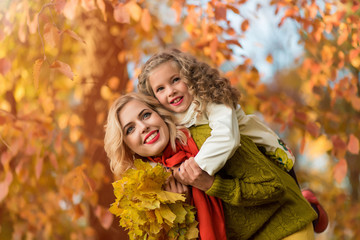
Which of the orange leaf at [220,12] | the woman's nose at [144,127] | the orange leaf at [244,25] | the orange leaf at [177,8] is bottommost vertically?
the orange leaf at [244,25]

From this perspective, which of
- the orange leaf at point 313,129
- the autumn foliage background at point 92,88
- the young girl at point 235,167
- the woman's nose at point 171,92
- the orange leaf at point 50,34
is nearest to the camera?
the young girl at point 235,167

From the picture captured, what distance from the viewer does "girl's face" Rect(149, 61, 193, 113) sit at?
1.62 m

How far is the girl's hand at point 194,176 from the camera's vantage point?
1428mm

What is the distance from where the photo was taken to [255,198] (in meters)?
1.48

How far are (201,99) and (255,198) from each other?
0.44 meters

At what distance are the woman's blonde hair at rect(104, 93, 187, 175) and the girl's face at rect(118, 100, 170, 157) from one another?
2cm

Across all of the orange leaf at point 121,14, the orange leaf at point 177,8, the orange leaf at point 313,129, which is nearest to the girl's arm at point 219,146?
the orange leaf at point 121,14

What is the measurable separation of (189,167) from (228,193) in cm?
17

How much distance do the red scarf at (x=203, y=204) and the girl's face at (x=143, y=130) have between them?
0.16 feet

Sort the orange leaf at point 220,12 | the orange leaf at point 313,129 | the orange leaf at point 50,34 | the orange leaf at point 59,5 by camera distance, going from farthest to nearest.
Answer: the orange leaf at point 313,129 < the orange leaf at point 220,12 < the orange leaf at point 59,5 < the orange leaf at point 50,34

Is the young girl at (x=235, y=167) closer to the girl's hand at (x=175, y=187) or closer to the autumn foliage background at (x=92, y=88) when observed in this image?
the girl's hand at (x=175, y=187)

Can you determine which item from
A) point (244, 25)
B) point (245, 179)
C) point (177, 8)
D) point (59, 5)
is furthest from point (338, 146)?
point (59, 5)

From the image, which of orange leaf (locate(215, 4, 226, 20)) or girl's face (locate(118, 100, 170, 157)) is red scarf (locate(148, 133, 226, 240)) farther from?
orange leaf (locate(215, 4, 226, 20))

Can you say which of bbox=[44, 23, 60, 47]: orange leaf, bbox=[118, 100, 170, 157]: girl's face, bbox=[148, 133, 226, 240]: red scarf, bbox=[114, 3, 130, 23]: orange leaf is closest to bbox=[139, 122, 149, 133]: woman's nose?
bbox=[118, 100, 170, 157]: girl's face
